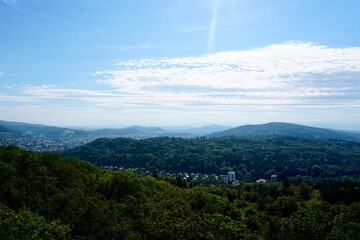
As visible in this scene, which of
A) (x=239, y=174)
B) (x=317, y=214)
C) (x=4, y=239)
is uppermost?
(x=4, y=239)

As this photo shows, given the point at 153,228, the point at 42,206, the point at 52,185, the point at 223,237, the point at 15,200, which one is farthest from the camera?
the point at 52,185

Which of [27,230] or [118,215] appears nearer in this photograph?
[27,230]

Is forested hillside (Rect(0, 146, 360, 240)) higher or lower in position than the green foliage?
lower

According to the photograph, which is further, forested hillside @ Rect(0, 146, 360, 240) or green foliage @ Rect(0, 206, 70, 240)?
forested hillside @ Rect(0, 146, 360, 240)

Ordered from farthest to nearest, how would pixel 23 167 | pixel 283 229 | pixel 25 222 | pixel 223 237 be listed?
pixel 23 167 < pixel 283 229 < pixel 223 237 < pixel 25 222

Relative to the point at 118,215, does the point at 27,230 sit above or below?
above

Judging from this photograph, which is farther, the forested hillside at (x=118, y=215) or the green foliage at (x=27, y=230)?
the forested hillside at (x=118, y=215)

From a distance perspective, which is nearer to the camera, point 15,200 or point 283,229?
point 283,229

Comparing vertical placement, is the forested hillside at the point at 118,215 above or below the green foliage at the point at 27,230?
below

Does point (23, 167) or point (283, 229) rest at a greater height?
point (23, 167)

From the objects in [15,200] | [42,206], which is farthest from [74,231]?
[15,200]

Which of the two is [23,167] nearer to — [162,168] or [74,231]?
[74,231]
